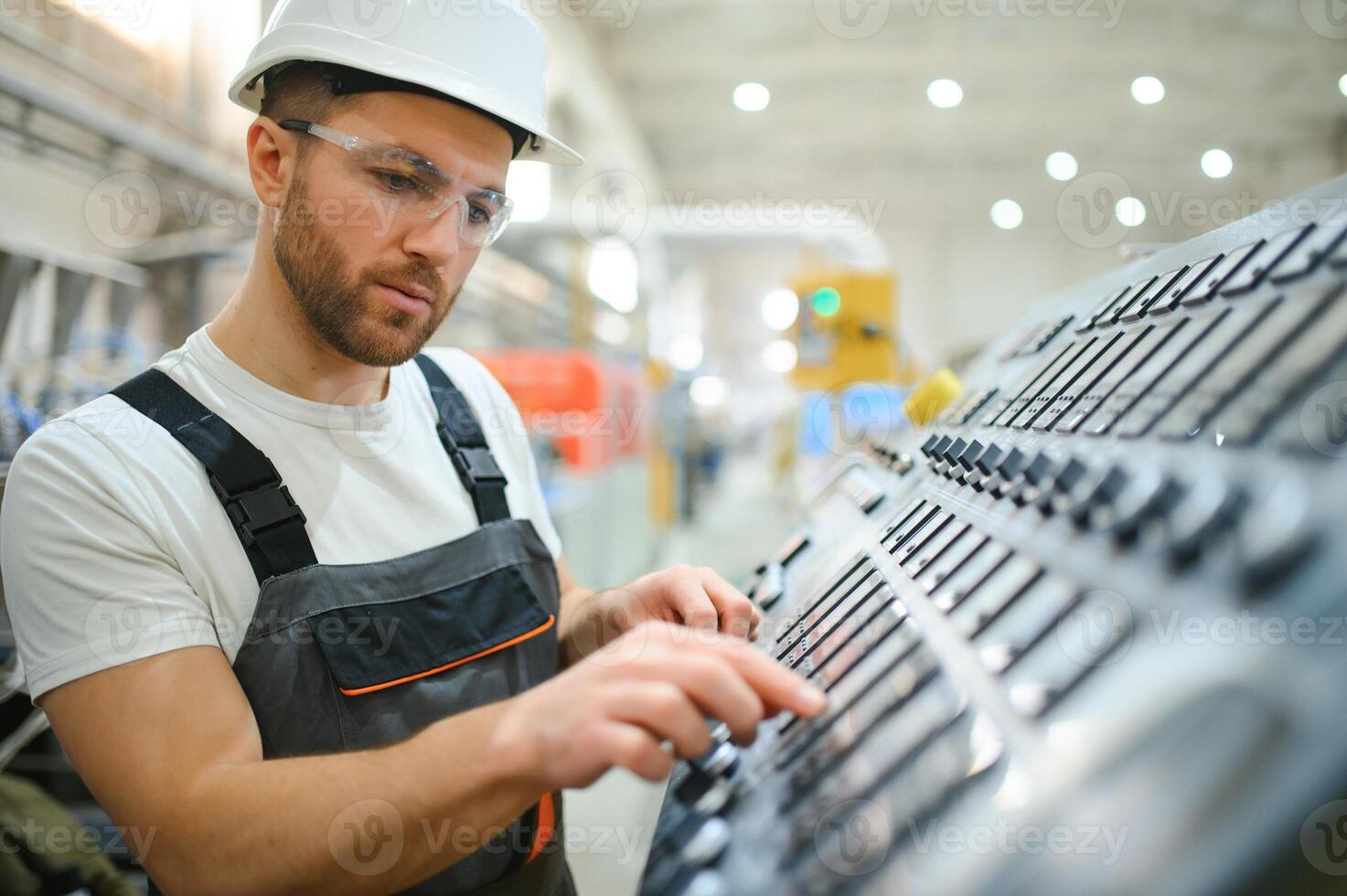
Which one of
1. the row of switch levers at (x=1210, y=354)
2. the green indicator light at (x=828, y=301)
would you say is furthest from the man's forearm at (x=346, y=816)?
the green indicator light at (x=828, y=301)

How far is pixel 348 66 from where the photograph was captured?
881 millimetres

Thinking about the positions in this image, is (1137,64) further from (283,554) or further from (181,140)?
(283,554)

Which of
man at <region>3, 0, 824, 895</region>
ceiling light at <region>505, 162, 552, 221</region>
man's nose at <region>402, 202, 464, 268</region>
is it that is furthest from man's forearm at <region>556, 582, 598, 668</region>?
ceiling light at <region>505, 162, 552, 221</region>

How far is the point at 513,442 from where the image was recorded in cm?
120

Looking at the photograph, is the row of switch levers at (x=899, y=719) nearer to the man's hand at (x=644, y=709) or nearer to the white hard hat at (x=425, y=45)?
the man's hand at (x=644, y=709)

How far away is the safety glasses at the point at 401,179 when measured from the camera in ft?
2.81

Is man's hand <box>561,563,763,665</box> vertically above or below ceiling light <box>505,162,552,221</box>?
below

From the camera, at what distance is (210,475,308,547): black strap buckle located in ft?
2.53

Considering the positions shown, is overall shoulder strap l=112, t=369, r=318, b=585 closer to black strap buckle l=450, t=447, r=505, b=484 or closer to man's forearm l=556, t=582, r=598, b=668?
black strap buckle l=450, t=447, r=505, b=484

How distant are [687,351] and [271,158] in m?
12.7

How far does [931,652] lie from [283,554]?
2.09ft

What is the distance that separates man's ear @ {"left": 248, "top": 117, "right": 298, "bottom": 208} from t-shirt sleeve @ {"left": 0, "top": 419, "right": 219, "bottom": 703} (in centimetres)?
37

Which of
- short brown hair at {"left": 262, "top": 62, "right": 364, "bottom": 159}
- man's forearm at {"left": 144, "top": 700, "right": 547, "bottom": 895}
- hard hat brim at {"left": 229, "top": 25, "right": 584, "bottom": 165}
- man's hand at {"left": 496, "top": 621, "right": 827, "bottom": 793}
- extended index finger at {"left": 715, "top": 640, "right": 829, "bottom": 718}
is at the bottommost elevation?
man's forearm at {"left": 144, "top": 700, "right": 547, "bottom": 895}

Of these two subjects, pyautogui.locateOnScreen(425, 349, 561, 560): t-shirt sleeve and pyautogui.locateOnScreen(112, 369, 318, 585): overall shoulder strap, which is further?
pyautogui.locateOnScreen(425, 349, 561, 560): t-shirt sleeve
